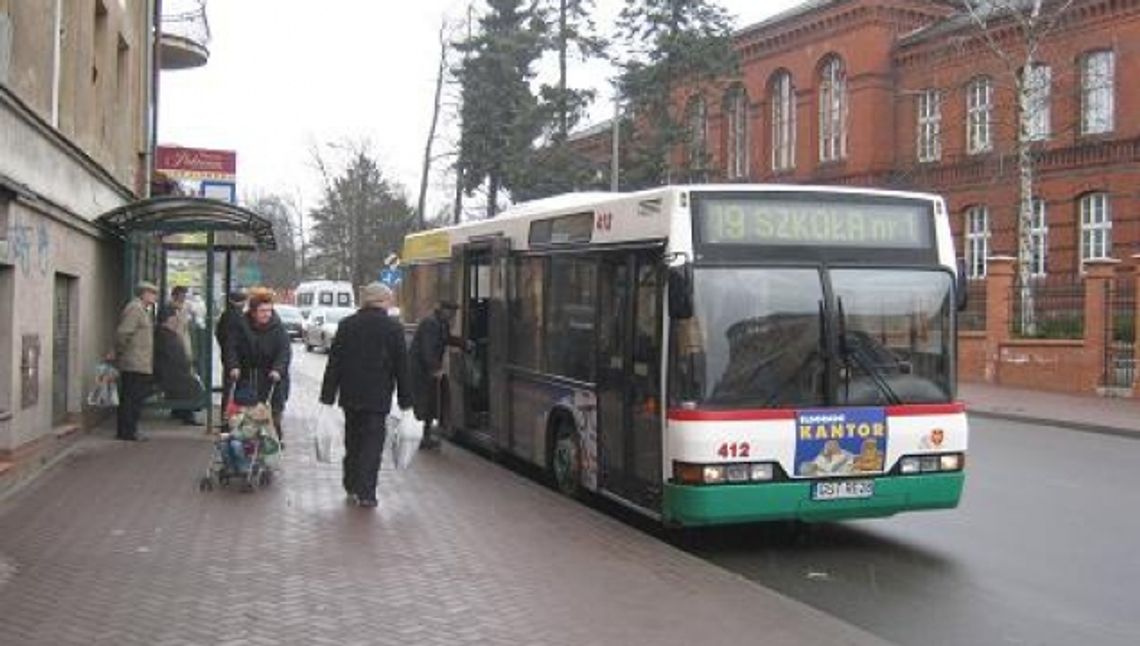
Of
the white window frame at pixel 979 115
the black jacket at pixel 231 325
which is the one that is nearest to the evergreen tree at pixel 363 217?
the white window frame at pixel 979 115

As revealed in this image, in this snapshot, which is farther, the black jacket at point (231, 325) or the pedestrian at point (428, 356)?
the pedestrian at point (428, 356)

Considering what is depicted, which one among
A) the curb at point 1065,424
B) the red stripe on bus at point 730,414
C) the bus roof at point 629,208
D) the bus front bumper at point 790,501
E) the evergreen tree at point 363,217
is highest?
the evergreen tree at point 363,217

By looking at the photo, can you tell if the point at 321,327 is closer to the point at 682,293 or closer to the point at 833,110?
the point at 833,110

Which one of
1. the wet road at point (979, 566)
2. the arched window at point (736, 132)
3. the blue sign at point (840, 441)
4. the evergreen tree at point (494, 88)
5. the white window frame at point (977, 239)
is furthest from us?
the arched window at point (736, 132)

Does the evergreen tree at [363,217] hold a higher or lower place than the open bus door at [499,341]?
higher

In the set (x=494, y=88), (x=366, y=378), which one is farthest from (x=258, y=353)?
(x=494, y=88)

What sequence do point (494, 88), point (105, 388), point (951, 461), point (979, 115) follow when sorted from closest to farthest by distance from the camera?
point (951, 461), point (105, 388), point (979, 115), point (494, 88)

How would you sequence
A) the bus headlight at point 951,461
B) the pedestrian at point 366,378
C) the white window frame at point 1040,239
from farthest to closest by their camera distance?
the white window frame at point 1040,239, the pedestrian at point 366,378, the bus headlight at point 951,461

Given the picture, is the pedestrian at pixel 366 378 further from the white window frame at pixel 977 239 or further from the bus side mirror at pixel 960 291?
the white window frame at pixel 977 239

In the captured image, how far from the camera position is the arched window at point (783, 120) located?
5259 cm

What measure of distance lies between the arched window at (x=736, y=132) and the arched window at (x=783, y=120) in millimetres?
1805

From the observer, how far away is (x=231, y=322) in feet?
40.9

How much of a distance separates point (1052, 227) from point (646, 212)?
34.4 meters

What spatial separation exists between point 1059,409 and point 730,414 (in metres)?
17.0
